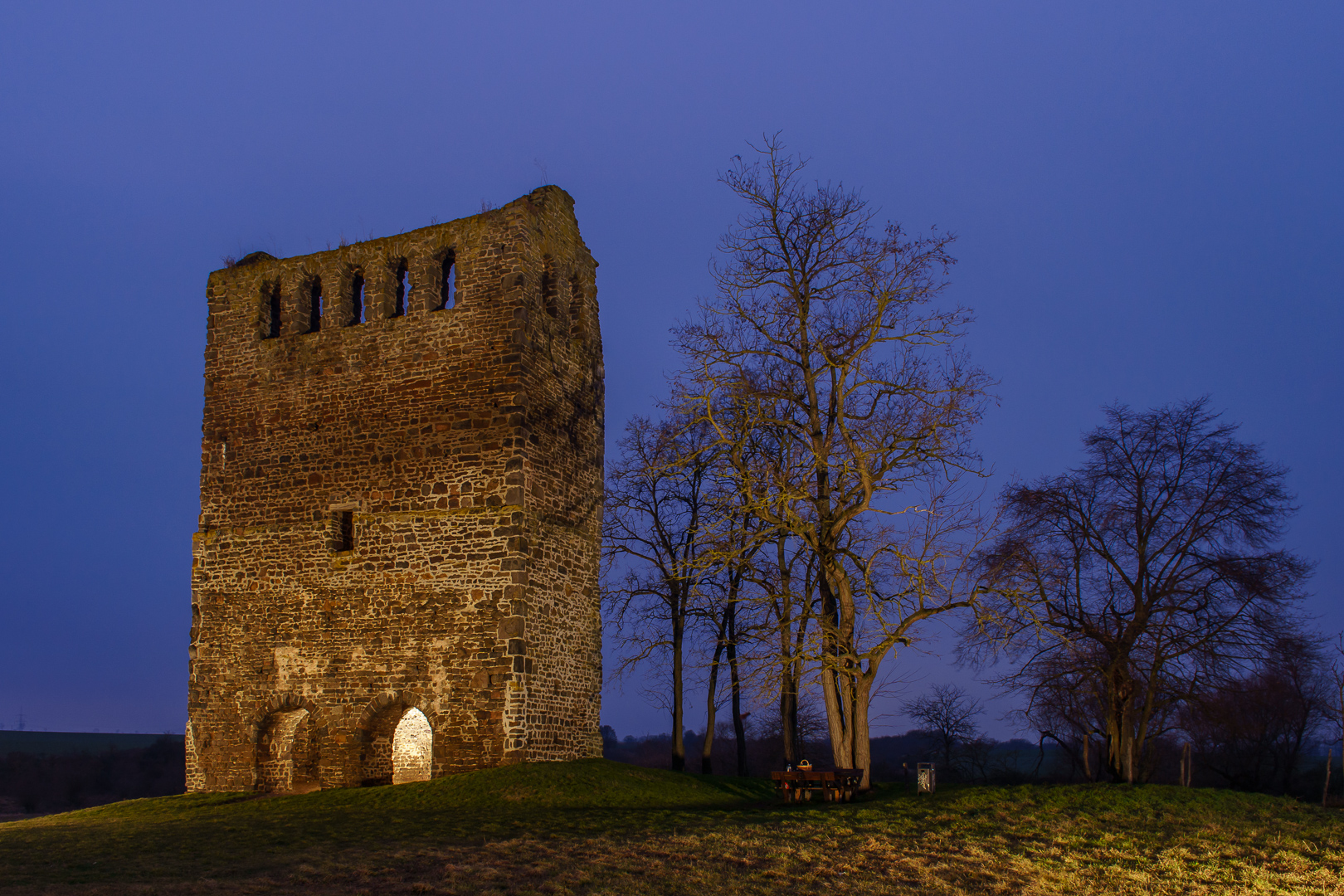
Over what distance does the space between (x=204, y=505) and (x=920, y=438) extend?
1326 centimetres

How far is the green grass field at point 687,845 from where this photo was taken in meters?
8.45

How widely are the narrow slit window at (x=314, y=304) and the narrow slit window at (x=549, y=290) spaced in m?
4.35

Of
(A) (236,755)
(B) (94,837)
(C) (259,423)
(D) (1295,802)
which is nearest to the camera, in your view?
(B) (94,837)

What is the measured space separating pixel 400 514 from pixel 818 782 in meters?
8.25

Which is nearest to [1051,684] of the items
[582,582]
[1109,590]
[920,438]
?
[1109,590]

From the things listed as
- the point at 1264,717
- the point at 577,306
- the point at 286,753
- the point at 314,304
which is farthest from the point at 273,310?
the point at 1264,717

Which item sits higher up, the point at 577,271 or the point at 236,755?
the point at 577,271

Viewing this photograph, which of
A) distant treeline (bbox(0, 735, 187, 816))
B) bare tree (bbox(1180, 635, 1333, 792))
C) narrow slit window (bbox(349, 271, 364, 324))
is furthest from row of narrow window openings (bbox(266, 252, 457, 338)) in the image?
distant treeline (bbox(0, 735, 187, 816))

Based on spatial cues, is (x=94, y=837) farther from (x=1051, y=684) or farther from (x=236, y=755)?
(x=1051, y=684)

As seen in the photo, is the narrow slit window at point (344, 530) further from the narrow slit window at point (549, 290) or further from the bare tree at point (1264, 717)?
the bare tree at point (1264, 717)

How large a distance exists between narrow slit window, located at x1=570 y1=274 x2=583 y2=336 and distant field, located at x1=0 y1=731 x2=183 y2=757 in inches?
2390

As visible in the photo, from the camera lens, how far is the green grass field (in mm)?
8453

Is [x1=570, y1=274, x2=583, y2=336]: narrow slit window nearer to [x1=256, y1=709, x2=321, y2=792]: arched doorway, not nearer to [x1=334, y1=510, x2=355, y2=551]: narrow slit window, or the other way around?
[x1=334, y1=510, x2=355, y2=551]: narrow slit window

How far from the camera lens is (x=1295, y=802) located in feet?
45.9
